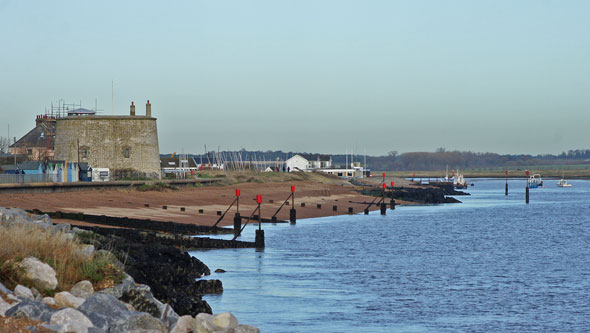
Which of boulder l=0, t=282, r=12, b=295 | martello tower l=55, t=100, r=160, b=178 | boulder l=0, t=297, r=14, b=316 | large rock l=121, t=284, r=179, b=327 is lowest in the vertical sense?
large rock l=121, t=284, r=179, b=327

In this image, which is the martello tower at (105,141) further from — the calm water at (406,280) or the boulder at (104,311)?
the boulder at (104,311)

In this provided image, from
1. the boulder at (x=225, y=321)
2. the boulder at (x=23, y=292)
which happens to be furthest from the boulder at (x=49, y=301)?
the boulder at (x=225, y=321)

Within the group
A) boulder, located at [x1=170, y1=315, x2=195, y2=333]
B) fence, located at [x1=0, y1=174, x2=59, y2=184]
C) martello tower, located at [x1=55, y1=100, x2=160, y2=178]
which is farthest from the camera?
martello tower, located at [x1=55, y1=100, x2=160, y2=178]

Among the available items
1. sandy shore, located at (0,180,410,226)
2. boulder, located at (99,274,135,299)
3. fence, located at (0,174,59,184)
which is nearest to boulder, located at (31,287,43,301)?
boulder, located at (99,274,135,299)

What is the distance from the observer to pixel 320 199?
93.3 m

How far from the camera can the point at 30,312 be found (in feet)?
42.0

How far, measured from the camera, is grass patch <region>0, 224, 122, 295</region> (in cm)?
1566

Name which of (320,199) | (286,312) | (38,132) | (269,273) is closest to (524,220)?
(320,199)

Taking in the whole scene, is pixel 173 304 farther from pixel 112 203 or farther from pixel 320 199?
pixel 320 199

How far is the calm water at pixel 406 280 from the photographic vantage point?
22.5 meters

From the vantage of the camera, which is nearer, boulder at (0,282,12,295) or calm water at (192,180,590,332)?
boulder at (0,282,12,295)

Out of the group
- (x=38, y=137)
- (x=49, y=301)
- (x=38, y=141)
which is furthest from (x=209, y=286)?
(x=38, y=137)

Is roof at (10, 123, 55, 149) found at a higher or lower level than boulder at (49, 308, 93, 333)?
higher

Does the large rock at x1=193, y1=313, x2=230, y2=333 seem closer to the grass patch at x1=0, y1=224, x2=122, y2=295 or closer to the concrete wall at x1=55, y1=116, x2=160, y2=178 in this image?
the grass patch at x1=0, y1=224, x2=122, y2=295
